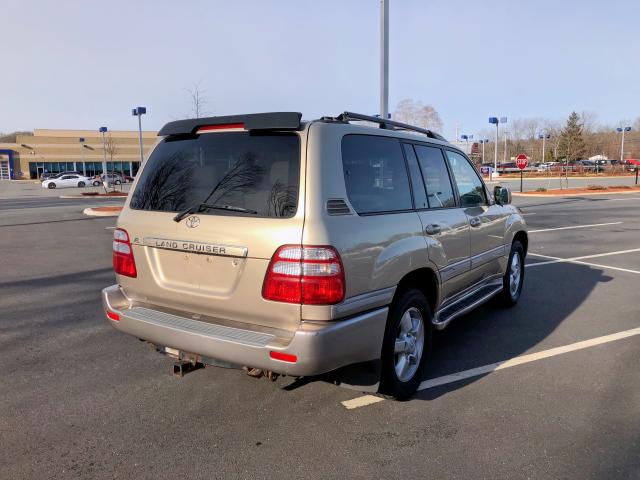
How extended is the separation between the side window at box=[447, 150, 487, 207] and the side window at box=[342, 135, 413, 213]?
1.06m

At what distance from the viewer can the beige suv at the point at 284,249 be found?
2861mm

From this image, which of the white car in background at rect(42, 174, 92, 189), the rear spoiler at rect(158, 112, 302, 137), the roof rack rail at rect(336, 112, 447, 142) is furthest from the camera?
the white car in background at rect(42, 174, 92, 189)

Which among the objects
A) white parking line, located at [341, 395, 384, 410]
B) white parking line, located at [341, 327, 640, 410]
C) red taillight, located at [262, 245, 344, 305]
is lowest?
white parking line, located at [341, 395, 384, 410]

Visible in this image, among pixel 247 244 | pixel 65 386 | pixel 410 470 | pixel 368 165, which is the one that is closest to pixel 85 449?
pixel 65 386

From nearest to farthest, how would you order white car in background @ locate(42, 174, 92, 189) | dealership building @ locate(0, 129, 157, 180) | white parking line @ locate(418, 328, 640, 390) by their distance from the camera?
1. white parking line @ locate(418, 328, 640, 390)
2. white car in background @ locate(42, 174, 92, 189)
3. dealership building @ locate(0, 129, 157, 180)

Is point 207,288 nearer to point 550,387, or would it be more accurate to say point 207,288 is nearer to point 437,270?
point 437,270

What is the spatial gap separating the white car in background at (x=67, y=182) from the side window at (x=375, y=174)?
4965 cm

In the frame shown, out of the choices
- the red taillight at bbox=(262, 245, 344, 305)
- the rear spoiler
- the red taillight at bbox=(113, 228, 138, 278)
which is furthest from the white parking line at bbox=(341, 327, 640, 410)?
the rear spoiler

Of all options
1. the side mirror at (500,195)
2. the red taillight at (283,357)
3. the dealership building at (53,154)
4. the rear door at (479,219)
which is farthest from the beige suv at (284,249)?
the dealership building at (53,154)

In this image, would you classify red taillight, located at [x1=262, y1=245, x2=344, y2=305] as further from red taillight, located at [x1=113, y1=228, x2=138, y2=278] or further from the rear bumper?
red taillight, located at [x1=113, y1=228, x2=138, y2=278]

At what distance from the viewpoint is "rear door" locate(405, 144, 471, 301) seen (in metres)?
3.91

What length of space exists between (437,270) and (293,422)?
62.4 inches

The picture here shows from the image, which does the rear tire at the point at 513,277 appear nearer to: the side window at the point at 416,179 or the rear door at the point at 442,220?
the rear door at the point at 442,220

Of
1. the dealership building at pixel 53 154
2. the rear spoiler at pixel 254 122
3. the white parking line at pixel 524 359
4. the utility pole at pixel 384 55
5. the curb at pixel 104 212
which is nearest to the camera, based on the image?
the rear spoiler at pixel 254 122
